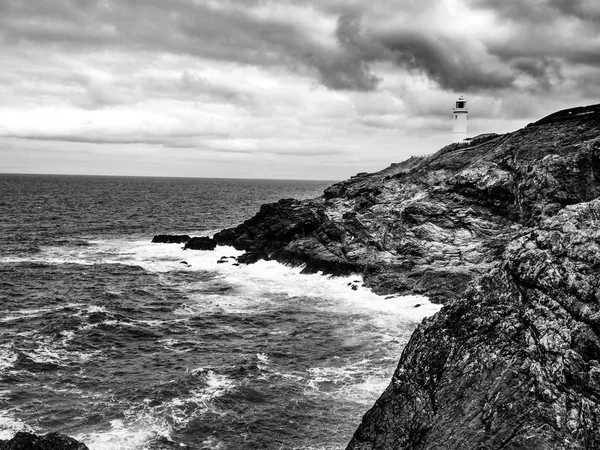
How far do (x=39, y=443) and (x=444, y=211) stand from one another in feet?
140

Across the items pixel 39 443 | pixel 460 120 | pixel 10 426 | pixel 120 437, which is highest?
pixel 460 120

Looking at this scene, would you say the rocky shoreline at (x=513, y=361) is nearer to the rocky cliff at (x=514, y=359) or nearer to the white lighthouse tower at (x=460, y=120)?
the rocky cliff at (x=514, y=359)

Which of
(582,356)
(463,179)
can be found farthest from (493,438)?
(463,179)

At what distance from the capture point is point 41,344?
117 ft

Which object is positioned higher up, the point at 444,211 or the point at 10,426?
the point at 444,211

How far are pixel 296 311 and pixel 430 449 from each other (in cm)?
2979

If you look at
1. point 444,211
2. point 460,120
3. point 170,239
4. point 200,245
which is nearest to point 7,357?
point 444,211

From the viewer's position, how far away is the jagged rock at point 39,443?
19.4 m

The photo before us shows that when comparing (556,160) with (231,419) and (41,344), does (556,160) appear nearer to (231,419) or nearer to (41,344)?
(231,419)

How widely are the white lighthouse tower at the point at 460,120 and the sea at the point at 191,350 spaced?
3312 centimetres

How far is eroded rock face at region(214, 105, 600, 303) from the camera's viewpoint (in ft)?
137

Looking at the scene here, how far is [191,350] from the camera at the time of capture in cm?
3572

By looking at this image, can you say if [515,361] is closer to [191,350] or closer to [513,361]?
[513,361]

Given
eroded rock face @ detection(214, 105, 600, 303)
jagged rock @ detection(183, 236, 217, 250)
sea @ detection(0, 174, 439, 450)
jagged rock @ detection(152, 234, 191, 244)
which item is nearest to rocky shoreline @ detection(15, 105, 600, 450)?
sea @ detection(0, 174, 439, 450)
